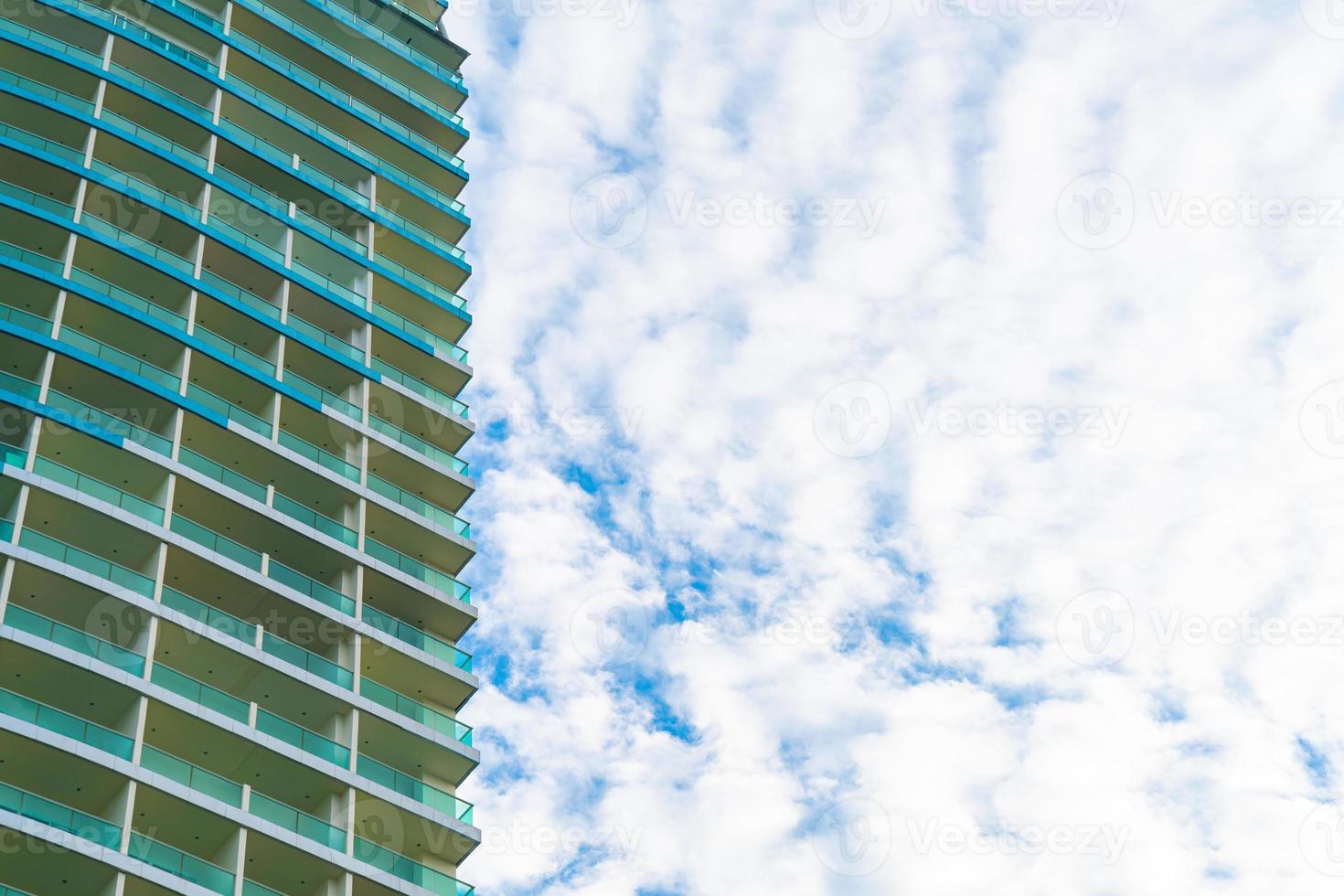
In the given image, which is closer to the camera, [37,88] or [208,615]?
[208,615]

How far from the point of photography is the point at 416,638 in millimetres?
49594

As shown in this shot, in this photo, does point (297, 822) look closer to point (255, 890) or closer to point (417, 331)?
point (255, 890)

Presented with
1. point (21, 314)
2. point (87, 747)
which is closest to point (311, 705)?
point (87, 747)

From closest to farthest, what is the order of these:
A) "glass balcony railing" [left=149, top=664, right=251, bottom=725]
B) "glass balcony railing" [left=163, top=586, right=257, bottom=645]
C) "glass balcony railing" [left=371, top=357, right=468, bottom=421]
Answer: "glass balcony railing" [left=149, top=664, right=251, bottom=725], "glass balcony railing" [left=163, top=586, right=257, bottom=645], "glass balcony railing" [left=371, top=357, right=468, bottom=421]

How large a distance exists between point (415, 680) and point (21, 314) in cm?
1673

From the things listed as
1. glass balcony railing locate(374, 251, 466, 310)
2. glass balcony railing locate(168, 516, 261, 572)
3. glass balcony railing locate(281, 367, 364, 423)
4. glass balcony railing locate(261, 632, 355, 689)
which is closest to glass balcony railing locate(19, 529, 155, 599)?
glass balcony railing locate(168, 516, 261, 572)

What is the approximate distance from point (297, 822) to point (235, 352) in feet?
59.0

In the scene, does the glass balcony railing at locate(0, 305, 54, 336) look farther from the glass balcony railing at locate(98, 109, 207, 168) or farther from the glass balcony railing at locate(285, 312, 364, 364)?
the glass balcony railing at locate(98, 109, 207, 168)

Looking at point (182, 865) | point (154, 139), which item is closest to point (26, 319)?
point (154, 139)

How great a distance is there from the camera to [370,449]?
52.8 m

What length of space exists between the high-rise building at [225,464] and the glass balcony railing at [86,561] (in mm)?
94

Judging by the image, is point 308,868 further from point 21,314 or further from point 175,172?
point 175,172

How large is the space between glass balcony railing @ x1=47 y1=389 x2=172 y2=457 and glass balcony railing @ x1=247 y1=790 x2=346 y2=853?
11.6 m

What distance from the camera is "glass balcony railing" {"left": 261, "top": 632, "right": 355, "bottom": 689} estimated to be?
45469 millimetres
